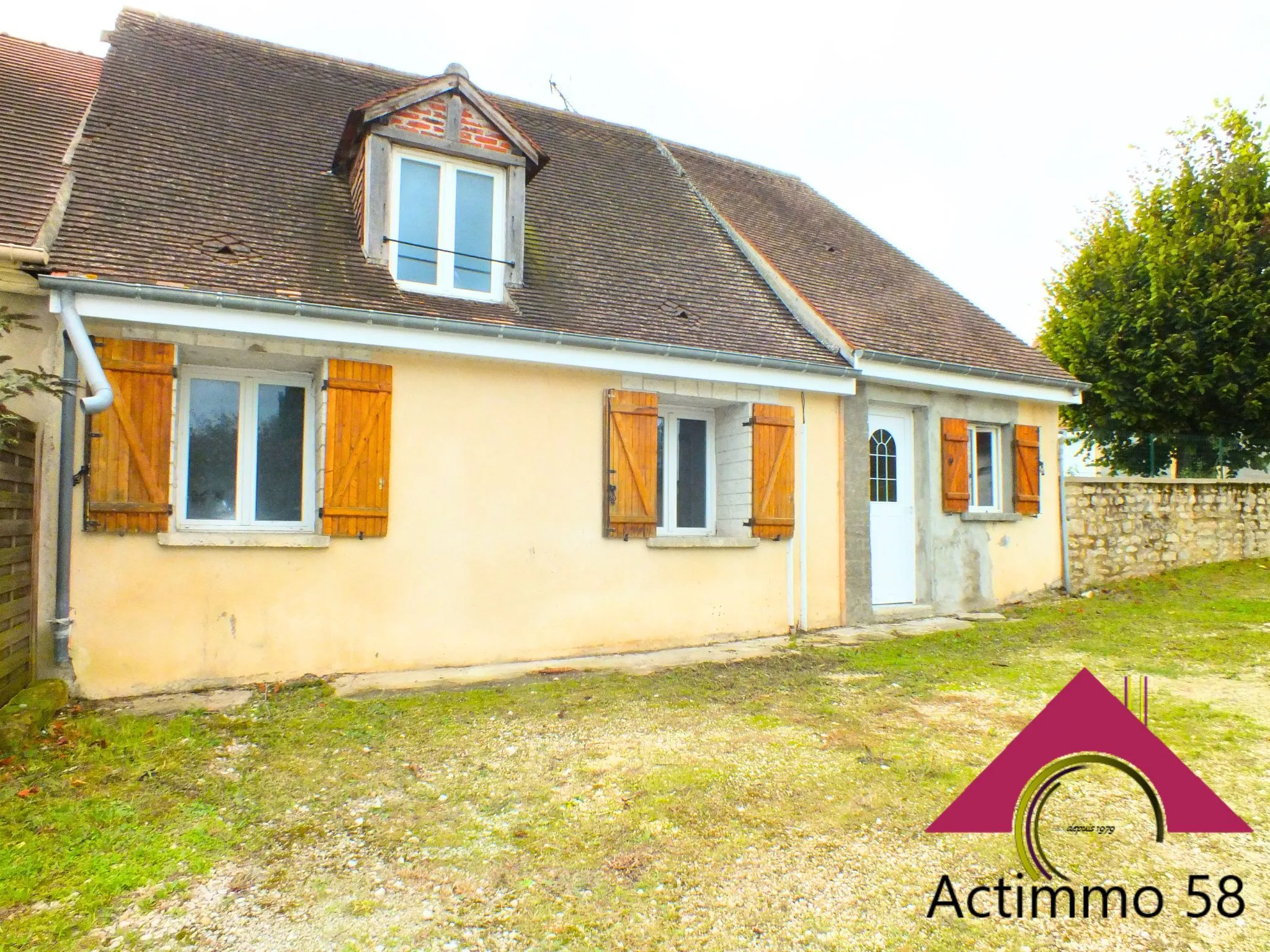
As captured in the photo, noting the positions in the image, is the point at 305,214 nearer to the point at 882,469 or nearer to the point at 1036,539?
the point at 882,469

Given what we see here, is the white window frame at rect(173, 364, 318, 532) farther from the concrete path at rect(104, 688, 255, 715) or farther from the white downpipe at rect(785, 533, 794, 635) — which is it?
the white downpipe at rect(785, 533, 794, 635)

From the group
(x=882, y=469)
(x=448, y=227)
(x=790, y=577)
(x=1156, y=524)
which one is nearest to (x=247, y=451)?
(x=448, y=227)

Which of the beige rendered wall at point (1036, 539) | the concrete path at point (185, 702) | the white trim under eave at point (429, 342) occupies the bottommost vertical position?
the concrete path at point (185, 702)

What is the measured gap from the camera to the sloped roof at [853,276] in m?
9.23

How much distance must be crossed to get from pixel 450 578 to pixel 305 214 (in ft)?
11.9

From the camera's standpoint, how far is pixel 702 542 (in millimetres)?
7633

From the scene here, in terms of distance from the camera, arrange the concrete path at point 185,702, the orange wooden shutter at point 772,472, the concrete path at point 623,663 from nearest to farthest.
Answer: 1. the concrete path at point 185,702
2. the concrete path at point 623,663
3. the orange wooden shutter at point 772,472

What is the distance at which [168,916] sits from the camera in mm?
2609

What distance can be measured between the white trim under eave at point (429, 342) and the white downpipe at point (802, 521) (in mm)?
504

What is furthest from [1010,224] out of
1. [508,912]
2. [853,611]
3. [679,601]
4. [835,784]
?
[508,912]

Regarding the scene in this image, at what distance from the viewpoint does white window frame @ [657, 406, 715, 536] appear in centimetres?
806

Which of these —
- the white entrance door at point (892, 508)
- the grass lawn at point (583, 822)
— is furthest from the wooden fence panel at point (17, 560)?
the white entrance door at point (892, 508)

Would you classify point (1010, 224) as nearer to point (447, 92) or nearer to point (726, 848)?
point (447, 92)

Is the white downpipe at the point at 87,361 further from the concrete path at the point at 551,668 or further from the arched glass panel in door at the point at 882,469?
the arched glass panel in door at the point at 882,469
